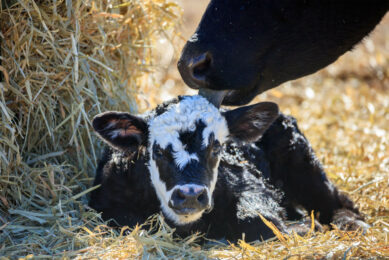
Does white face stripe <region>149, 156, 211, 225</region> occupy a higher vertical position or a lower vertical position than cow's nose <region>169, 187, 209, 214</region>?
lower

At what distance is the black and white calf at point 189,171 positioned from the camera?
3.55m

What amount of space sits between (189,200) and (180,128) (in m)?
0.56

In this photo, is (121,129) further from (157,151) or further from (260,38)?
(260,38)

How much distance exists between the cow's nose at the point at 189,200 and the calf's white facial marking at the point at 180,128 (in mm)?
208

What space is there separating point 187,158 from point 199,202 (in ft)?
1.10

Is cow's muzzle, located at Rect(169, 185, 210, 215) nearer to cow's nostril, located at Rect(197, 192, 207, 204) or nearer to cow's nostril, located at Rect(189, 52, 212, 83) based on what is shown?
cow's nostril, located at Rect(197, 192, 207, 204)

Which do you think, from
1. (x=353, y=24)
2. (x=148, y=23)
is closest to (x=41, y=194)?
(x=148, y=23)

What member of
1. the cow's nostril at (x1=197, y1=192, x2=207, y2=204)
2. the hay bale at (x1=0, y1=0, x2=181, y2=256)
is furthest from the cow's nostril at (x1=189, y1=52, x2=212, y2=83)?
the hay bale at (x1=0, y1=0, x2=181, y2=256)

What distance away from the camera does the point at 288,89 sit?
340 inches

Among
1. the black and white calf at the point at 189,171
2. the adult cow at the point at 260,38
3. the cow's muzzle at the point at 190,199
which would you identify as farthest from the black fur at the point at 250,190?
the adult cow at the point at 260,38

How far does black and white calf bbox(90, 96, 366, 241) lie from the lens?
11.7ft

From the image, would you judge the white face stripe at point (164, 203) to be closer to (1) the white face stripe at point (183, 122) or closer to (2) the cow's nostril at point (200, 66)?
(1) the white face stripe at point (183, 122)

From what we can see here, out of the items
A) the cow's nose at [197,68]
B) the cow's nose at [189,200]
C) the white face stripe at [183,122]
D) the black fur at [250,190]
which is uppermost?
the cow's nose at [197,68]

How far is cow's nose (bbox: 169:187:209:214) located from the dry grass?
201 millimetres
